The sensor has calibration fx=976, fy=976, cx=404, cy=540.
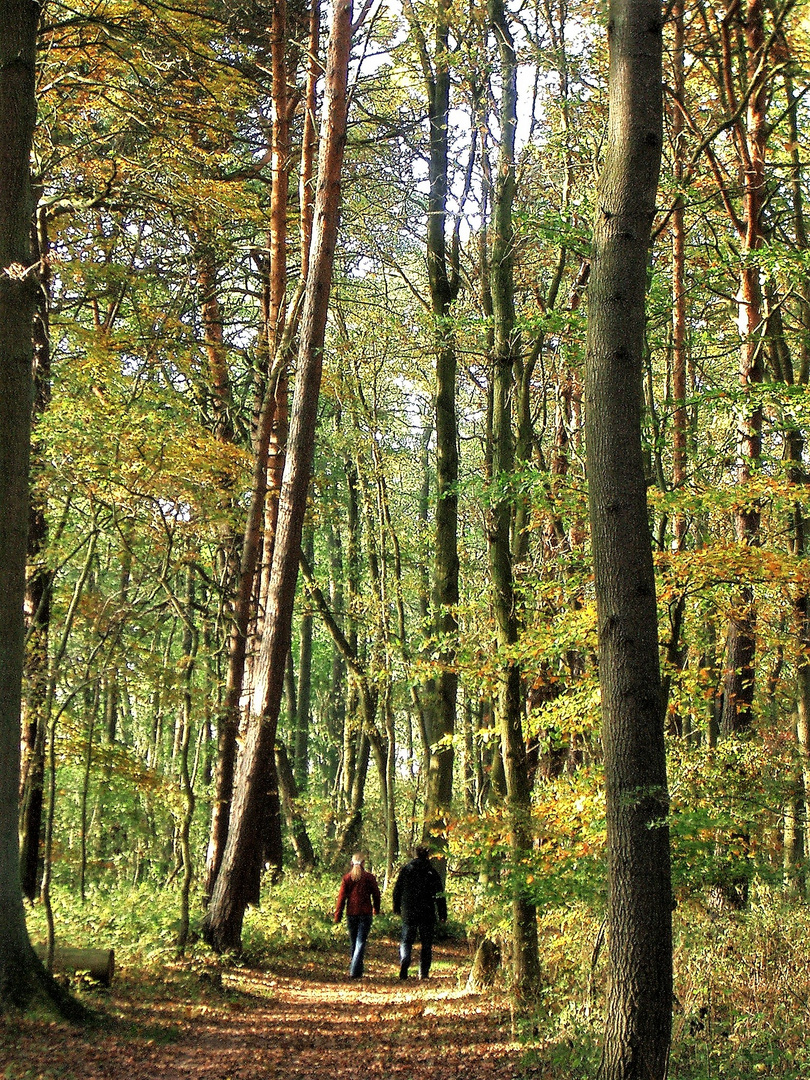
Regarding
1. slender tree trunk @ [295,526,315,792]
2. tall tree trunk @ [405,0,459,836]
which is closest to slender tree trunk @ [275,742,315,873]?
tall tree trunk @ [405,0,459,836]

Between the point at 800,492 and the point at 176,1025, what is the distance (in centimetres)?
709

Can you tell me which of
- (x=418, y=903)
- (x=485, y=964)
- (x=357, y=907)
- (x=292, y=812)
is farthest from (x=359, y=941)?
(x=292, y=812)

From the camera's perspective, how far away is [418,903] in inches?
460

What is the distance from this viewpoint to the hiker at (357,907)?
38.7 ft

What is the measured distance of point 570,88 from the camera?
41.8 feet

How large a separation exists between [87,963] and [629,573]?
5.99 metres

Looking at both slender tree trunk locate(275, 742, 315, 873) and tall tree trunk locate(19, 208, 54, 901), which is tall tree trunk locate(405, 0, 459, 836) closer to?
slender tree trunk locate(275, 742, 315, 873)

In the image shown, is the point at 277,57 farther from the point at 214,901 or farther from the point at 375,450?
the point at 214,901

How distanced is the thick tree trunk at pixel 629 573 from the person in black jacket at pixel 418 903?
6.42 meters

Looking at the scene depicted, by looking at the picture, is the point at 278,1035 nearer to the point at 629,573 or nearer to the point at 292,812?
the point at 629,573

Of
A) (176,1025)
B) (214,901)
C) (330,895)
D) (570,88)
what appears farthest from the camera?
(330,895)

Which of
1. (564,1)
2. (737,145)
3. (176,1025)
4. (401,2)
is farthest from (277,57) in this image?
(176,1025)

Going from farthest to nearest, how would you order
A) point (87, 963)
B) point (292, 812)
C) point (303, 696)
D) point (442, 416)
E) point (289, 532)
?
point (303, 696) < point (292, 812) < point (442, 416) < point (289, 532) < point (87, 963)

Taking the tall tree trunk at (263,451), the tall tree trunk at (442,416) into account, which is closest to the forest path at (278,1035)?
the tall tree trunk at (263,451)
